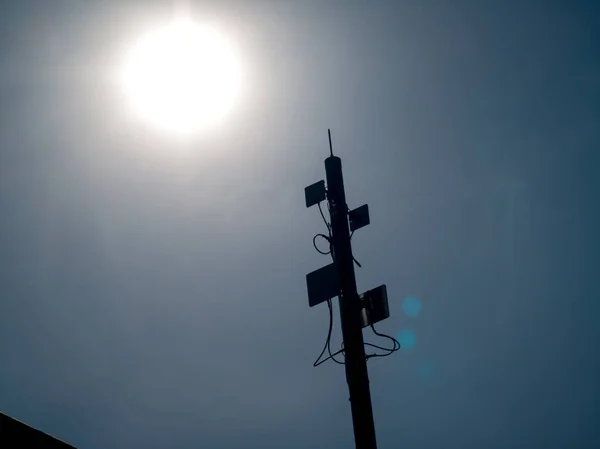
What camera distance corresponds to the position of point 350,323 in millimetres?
6129

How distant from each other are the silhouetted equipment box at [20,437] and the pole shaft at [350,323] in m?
4.20

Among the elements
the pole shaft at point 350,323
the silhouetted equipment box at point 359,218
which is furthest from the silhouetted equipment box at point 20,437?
the silhouetted equipment box at point 359,218

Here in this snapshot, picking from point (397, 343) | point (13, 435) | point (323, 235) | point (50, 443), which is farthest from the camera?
point (323, 235)

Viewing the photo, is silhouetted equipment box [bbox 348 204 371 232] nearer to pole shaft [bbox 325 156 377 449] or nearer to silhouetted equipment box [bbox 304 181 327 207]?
pole shaft [bbox 325 156 377 449]

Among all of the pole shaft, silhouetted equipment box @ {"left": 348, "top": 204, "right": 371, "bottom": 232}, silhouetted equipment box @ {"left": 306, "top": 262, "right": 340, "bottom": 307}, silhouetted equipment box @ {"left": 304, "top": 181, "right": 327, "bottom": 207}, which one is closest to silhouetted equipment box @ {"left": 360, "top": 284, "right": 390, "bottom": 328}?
the pole shaft

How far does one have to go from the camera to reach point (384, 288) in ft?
20.0

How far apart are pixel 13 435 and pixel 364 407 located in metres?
4.53

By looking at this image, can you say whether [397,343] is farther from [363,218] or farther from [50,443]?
[50,443]

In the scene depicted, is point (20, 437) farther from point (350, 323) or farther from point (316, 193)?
point (316, 193)

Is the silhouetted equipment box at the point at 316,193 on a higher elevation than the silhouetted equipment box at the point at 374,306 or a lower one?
higher

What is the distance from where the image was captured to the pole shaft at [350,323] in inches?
221

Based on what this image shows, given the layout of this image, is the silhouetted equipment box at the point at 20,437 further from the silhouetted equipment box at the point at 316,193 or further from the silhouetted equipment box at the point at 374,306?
the silhouetted equipment box at the point at 316,193

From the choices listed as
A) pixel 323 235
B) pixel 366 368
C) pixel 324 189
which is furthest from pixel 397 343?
pixel 324 189

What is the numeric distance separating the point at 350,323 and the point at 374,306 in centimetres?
39
